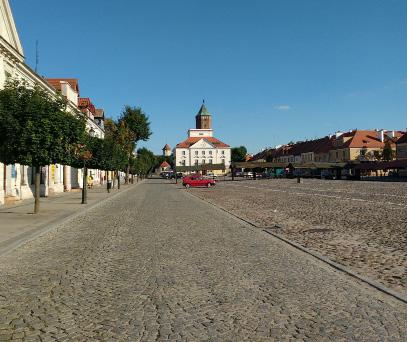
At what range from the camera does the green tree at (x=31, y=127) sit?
59.0ft

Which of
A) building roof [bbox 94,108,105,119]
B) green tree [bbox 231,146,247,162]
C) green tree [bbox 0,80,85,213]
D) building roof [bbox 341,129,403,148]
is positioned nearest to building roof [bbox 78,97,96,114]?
building roof [bbox 94,108,105,119]

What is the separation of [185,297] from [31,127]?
45.2ft

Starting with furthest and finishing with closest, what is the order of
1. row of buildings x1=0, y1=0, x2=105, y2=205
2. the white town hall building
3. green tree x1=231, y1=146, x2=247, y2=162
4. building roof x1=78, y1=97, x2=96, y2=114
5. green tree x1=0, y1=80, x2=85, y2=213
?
green tree x1=231, y1=146, x2=247, y2=162 → the white town hall building → building roof x1=78, y1=97, x2=96, y2=114 → row of buildings x1=0, y1=0, x2=105, y2=205 → green tree x1=0, y1=80, x2=85, y2=213

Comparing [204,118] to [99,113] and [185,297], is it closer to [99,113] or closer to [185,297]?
[99,113]

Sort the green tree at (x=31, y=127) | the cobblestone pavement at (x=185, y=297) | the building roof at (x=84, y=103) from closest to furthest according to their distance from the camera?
the cobblestone pavement at (x=185, y=297), the green tree at (x=31, y=127), the building roof at (x=84, y=103)

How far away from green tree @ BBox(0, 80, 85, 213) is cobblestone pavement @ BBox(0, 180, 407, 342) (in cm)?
818

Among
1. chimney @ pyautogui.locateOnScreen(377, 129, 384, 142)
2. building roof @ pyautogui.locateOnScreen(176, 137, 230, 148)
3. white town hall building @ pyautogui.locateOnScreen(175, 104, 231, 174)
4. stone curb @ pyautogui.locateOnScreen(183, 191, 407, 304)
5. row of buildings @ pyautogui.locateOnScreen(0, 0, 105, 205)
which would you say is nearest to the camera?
stone curb @ pyautogui.locateOnScreen(183, 191, 407, 304)

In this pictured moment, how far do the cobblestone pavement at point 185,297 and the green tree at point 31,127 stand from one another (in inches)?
322

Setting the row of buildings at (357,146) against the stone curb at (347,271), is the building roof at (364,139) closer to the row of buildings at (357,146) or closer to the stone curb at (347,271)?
the row of buildings at (357,146)

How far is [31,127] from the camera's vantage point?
58.7 feet

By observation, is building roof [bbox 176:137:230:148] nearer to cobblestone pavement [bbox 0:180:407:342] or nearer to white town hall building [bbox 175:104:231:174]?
white town hall building [bbox 175:104:231:174]

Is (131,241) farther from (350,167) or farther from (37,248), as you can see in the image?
(350,167)

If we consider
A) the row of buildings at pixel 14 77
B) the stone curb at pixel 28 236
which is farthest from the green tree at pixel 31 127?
the stone curb at pixel 28 236

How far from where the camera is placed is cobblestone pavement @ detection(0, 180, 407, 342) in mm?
4879
